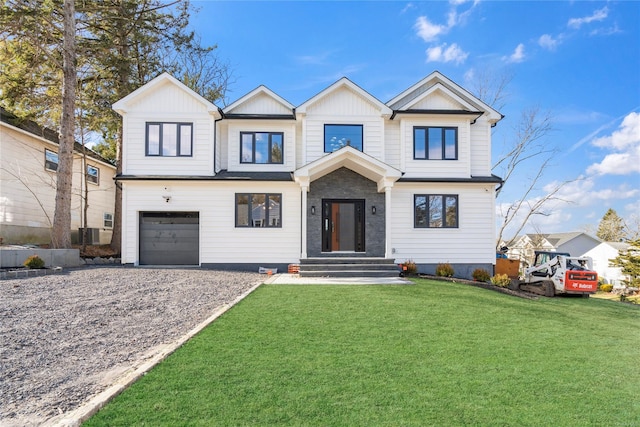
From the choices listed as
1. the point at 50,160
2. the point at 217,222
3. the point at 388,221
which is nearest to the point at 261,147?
the point at 217,222

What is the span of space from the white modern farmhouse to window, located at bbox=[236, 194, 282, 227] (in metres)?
0.04

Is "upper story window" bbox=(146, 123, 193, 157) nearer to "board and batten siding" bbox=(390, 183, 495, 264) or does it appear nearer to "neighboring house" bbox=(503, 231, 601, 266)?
"board and batten siding" bbox=(390, 183, 495, 264)

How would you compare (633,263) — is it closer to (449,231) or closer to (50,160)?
(449,231)

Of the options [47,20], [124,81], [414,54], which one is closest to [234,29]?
[124,81]

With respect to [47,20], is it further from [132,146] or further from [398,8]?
[398,8]

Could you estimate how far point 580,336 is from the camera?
567 cm

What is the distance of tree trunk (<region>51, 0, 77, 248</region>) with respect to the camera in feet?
44.1

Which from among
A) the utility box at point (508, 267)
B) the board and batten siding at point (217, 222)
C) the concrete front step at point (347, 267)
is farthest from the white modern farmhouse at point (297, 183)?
the concrete front step at point (347, 267)

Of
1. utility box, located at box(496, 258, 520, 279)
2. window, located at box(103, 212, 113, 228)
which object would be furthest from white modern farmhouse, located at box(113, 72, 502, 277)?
window, located at box(103, 212, 113, 228)

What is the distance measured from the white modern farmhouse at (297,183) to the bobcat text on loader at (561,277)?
1629mm

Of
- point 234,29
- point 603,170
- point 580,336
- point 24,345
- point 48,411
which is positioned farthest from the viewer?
point 603,170

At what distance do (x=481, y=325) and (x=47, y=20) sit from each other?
1829cm

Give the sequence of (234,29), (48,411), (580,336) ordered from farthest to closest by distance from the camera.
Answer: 1. (234,29)
2. (580,336)
3. (48,411)

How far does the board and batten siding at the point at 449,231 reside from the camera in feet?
44.3
